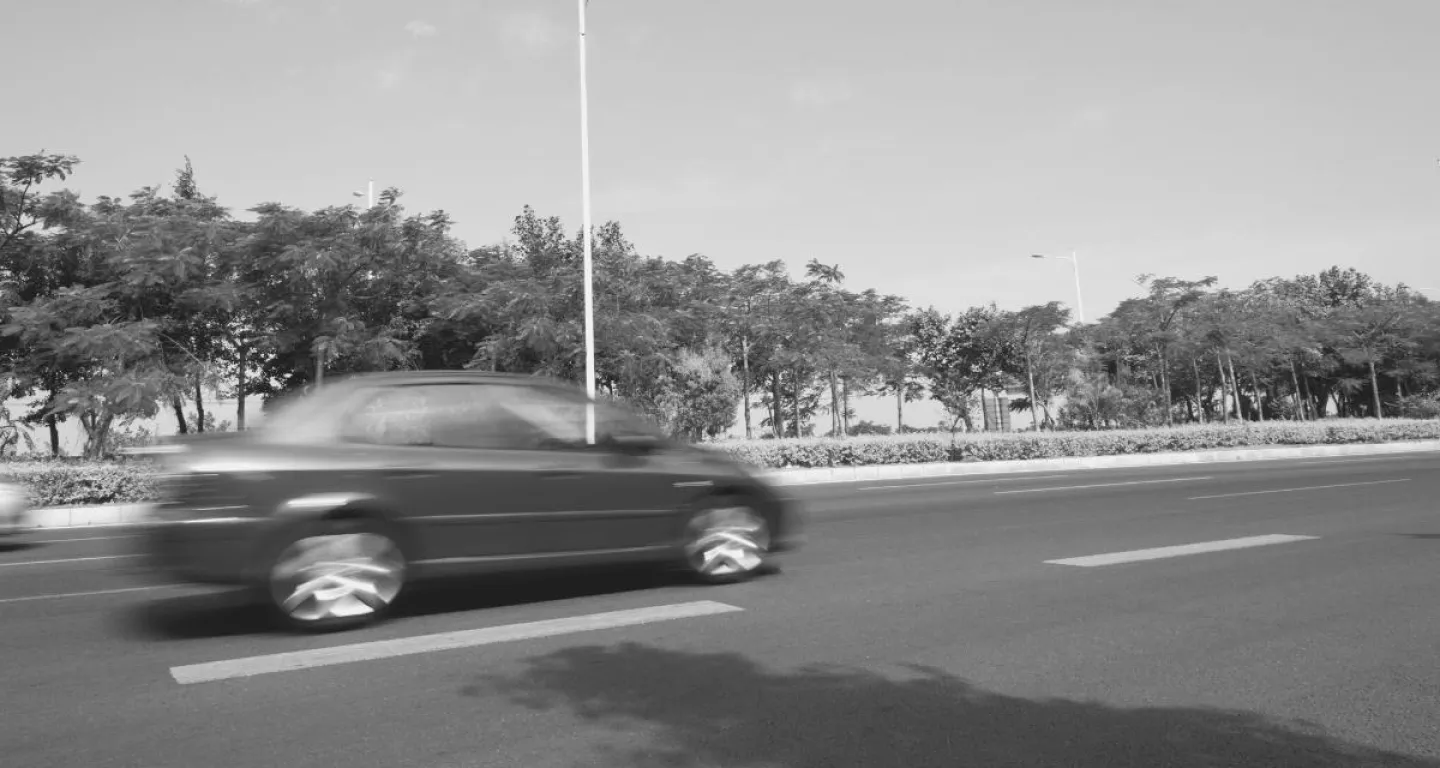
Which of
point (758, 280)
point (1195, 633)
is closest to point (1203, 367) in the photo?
point (758, 280)

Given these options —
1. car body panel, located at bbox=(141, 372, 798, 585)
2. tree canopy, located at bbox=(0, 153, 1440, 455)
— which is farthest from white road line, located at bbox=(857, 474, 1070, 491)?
car body panel, located at bbox=(141, 372, 798, 585)

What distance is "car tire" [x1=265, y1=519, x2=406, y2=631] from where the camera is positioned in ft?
18.4

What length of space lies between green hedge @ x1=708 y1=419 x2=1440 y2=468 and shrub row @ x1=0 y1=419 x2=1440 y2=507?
0.02m

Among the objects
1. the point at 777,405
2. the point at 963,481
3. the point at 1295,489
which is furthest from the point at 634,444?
the point at 777,405

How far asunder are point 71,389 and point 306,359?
4494mm

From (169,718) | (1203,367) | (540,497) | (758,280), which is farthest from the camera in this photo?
(1203,367)

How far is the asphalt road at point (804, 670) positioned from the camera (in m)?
3.62

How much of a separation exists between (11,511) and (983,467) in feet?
61.4

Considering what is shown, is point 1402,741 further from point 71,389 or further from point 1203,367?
point 1203,367

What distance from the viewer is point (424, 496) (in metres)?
5.96

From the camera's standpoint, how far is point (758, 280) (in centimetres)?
3084

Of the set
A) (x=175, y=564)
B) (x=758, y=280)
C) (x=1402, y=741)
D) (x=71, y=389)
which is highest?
(x=758, y=280)

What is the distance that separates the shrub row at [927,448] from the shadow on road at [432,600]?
705 centimetres

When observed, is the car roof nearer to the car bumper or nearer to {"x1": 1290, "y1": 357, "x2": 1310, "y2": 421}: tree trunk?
the car bumper
